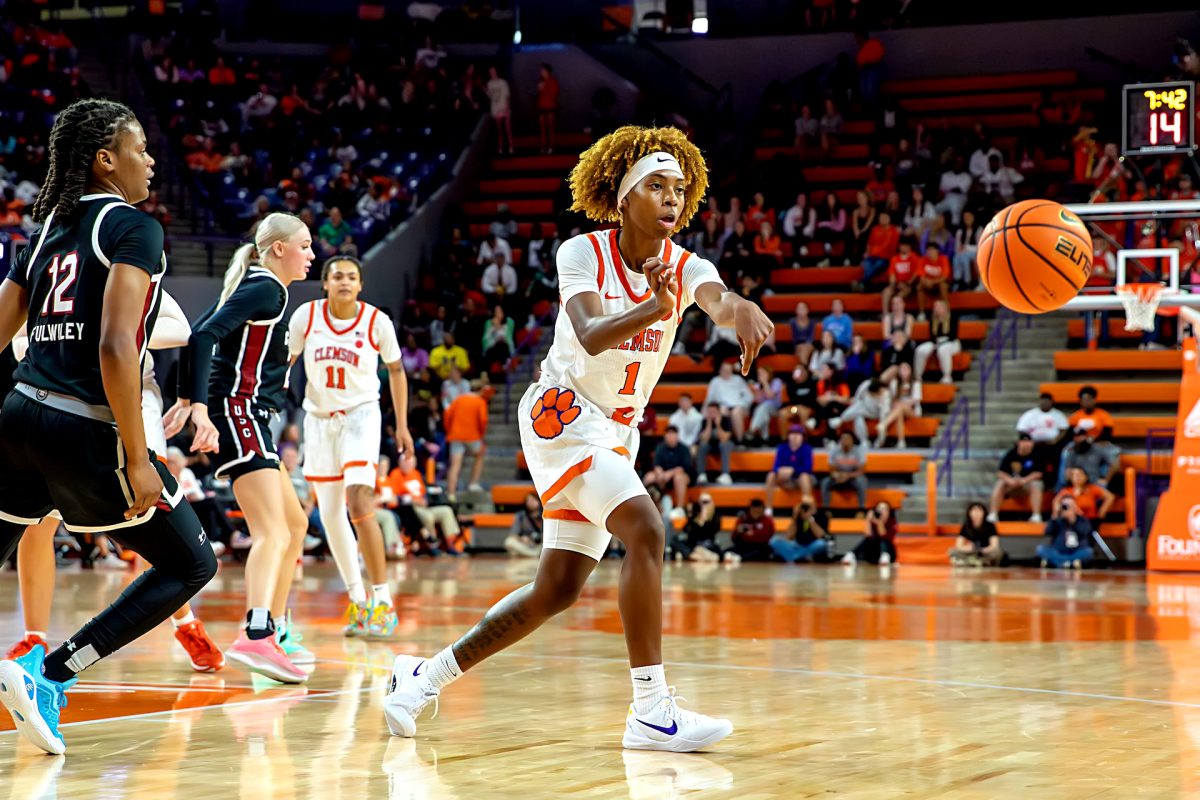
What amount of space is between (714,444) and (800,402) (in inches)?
47.1

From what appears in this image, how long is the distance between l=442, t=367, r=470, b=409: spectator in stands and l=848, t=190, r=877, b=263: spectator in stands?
5.90 m

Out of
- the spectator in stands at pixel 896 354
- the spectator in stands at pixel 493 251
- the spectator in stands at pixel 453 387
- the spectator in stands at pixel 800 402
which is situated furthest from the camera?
the spectator in stands at pixel 493 251

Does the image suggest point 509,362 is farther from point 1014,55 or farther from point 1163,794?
point 1163,794

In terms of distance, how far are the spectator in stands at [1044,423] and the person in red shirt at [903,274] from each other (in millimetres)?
2825

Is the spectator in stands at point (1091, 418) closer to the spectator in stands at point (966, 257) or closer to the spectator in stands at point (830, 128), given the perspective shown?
the spectator in stands at point (966, 257)

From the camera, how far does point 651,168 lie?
511 cm

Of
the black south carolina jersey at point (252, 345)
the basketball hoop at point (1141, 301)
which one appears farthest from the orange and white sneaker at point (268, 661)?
the basketball hoop at point (1141, 301)

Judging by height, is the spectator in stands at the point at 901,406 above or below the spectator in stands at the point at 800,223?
below

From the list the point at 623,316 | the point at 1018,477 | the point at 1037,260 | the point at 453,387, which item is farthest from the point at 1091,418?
the point at 623,316

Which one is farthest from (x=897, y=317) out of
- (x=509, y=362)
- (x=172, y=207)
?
(x=172, y=207)

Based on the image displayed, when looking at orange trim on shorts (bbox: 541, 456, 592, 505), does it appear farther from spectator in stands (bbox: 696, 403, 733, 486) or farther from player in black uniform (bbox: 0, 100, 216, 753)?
spectator in stands (bbox: 696, 403, 733, 486)

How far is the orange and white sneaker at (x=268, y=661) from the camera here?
6.41 meters

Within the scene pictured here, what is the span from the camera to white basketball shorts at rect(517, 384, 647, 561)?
16.2 ft

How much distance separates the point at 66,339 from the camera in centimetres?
461
